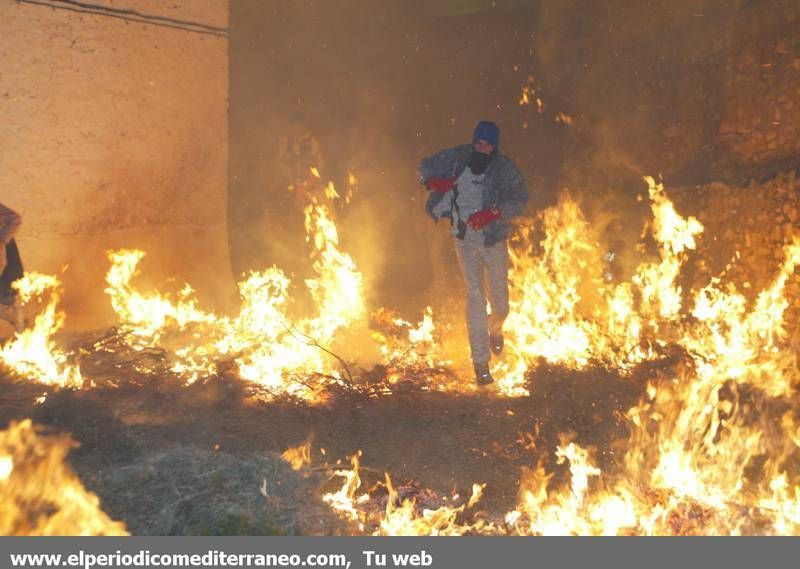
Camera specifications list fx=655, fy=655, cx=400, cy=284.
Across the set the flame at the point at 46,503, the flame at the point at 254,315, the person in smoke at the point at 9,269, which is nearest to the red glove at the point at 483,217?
the flame at the point at 254,315

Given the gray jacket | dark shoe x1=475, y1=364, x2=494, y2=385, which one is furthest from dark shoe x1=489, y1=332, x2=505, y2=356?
the gray jacket

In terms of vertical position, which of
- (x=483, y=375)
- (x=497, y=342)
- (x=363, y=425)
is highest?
(x=497, y=342)

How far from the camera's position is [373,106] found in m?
7.36

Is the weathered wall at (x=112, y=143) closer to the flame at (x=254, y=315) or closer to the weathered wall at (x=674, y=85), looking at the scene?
the flame at (x=254, y=315)

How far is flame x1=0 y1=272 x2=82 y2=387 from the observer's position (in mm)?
5930

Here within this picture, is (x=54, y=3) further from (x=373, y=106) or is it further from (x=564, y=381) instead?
(x=564, y=381)

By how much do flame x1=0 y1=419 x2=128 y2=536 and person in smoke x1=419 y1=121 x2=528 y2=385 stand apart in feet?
11.5

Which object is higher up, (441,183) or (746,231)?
(441,183)

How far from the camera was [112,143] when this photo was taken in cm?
772

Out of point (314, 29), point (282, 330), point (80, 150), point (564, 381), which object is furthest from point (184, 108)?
point (564, 381)

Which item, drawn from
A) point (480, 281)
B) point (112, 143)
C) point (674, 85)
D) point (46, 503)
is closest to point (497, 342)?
point (480, 281)

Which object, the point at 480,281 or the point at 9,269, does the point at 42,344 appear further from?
the point at 480,281

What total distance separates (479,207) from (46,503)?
3932mm

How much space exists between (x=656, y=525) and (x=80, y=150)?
7.06 metres
